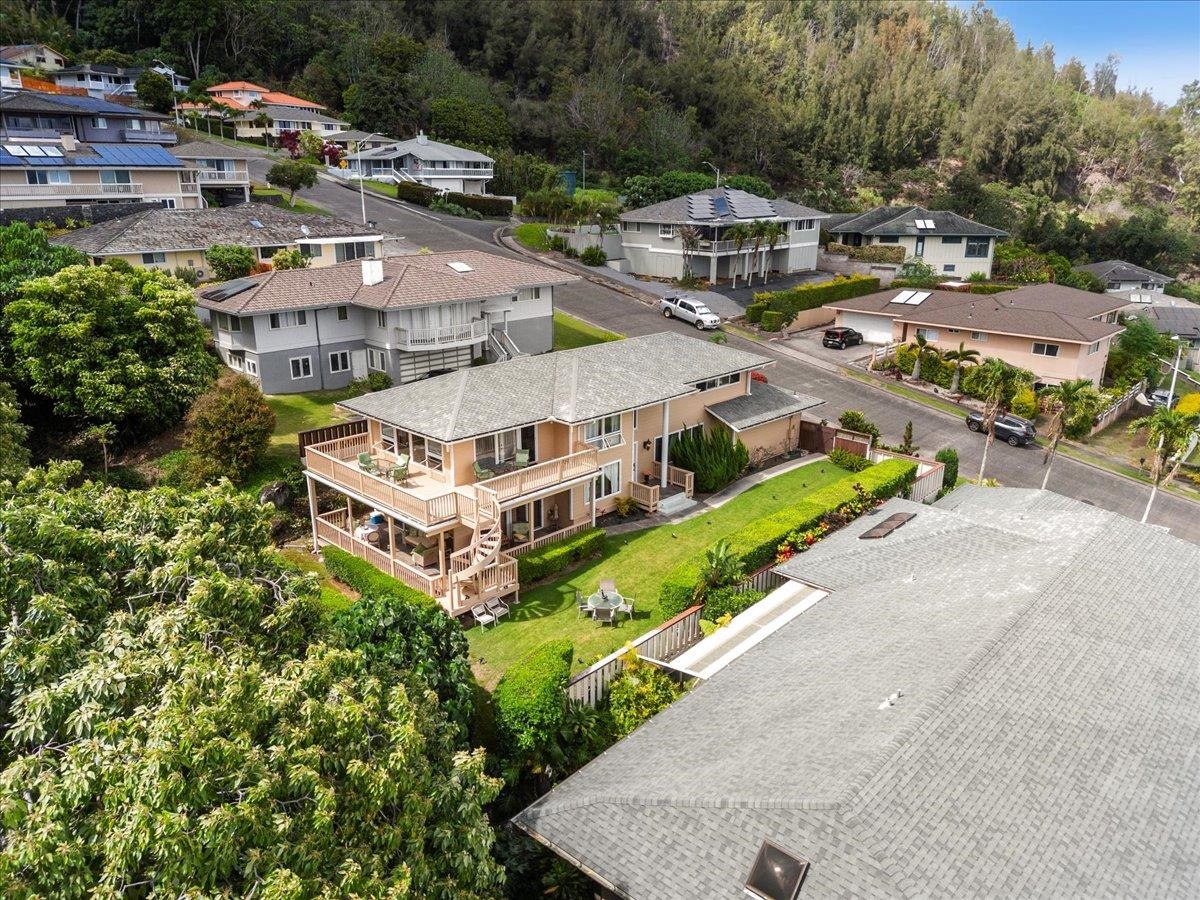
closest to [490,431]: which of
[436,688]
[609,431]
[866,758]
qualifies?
[609,431]

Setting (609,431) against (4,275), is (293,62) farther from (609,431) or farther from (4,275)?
(609,431)

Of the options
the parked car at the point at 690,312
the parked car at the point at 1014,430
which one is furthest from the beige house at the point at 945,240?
the parked car at the point at 1014,430

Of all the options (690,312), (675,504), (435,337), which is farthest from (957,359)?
(435,337)

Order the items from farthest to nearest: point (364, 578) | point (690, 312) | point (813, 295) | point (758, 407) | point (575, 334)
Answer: point (813, 295) < point (690, 312) < point (575, 334) < point (758, 407) < point (364, 578)

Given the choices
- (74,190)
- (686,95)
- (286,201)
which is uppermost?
(686,95)

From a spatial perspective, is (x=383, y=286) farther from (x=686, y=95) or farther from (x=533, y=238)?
(x=686, y=95)
